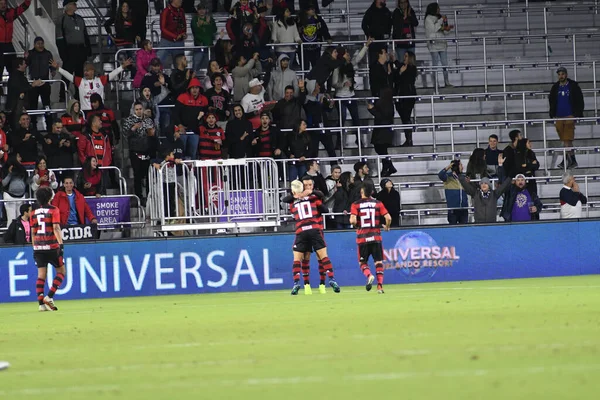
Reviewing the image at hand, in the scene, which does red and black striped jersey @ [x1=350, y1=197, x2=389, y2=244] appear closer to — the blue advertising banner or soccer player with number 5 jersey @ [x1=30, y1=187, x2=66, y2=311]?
the blue advertising banner

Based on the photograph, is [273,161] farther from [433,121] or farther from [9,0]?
[9,0]

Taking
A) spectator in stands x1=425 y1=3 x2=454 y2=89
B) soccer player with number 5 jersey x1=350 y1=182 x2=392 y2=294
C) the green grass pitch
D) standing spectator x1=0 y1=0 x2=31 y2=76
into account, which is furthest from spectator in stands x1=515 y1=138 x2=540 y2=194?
standing spectator x1=0 y1=0 x2=31 y2=76

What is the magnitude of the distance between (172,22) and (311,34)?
355cm

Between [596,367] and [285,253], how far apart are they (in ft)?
53.6

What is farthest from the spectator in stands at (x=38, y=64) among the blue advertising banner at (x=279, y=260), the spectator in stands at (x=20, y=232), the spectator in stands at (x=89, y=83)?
the blue advertising banner at (x=279, y=260)

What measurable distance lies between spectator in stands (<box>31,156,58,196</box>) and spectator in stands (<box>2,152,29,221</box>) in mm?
246

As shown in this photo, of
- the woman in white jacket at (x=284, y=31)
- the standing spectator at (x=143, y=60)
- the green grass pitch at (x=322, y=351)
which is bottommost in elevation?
the green grass pitch at (x=322, y=351)

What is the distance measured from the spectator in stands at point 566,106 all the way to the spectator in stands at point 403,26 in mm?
3842

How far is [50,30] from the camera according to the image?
30.5 m

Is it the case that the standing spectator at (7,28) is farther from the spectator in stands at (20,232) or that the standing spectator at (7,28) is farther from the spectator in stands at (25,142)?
the spectator in stands at (20,232)

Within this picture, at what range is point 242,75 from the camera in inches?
1097

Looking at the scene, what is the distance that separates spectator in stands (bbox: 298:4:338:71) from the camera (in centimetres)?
2944

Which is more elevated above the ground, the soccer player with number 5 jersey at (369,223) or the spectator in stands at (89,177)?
the spectator in stands at (89,177)

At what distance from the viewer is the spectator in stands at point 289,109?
88.3ft
